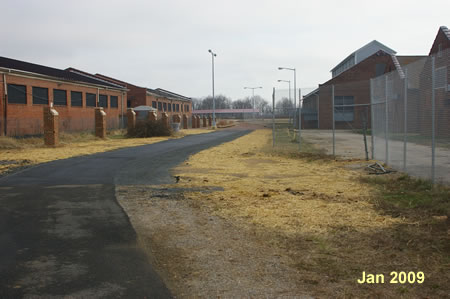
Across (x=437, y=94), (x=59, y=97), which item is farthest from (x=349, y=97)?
(x=437, y=94)

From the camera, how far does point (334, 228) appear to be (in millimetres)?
6281

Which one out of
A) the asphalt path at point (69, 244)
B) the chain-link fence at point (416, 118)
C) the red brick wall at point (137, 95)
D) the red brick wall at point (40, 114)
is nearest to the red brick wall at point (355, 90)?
the red brick wall at point (40, 114)

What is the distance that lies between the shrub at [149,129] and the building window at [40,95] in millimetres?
7076

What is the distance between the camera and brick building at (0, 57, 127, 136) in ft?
96.3

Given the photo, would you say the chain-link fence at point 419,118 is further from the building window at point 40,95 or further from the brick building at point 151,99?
the brick building at point 151,99

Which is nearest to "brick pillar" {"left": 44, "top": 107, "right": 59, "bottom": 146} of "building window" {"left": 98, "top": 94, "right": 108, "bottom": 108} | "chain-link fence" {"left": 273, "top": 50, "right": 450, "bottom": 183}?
"chain-link fence" {"left": 273, "top": 50, "right": 450, "bottom": 183}

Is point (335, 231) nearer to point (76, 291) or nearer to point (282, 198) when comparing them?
point (282, 198)

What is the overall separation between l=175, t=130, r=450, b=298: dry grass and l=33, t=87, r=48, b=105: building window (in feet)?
83.8

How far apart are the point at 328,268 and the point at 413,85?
7.44m

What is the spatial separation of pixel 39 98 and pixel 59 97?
2943 mm

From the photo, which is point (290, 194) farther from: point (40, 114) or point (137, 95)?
point (137, 95)

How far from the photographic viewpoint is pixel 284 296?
13.0 feet

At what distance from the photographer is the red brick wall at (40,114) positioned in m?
29.9

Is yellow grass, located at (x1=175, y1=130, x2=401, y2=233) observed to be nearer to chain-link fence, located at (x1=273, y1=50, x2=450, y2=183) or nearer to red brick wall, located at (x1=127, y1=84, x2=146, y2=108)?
chain-link fence, located at (x1=273, y1=50, x2=450, y2=183)
